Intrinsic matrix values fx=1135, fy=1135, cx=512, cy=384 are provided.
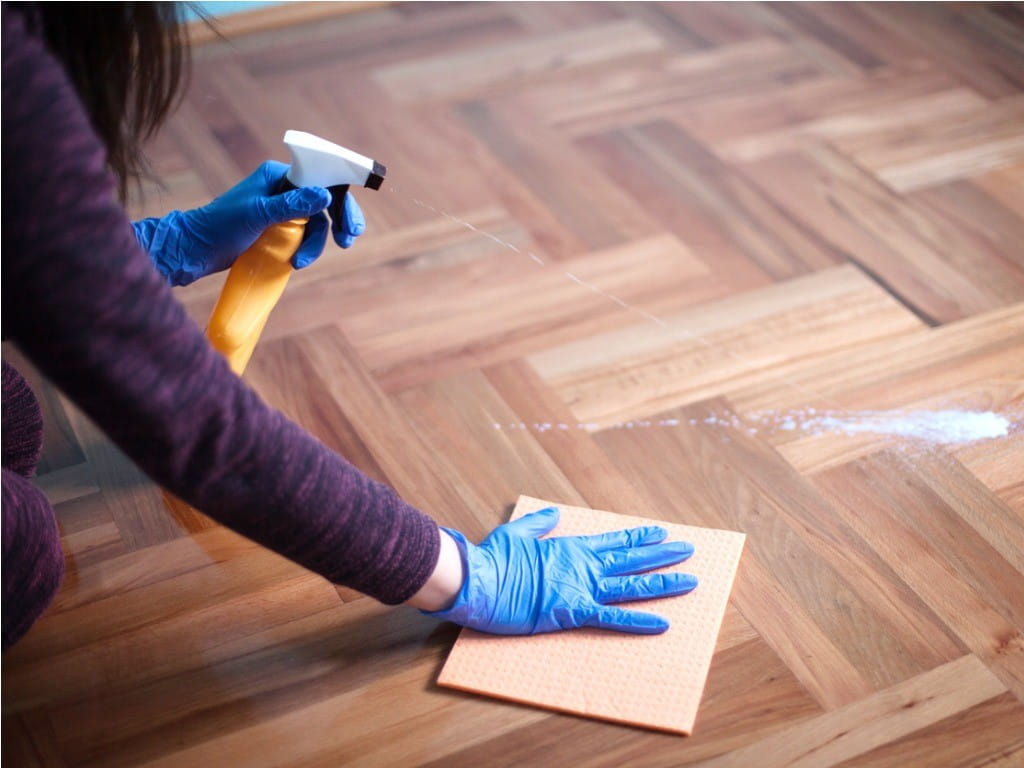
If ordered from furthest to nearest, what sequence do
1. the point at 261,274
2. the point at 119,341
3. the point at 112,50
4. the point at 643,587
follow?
the point at 261,274
the point at 643,587
the point at 112,50
the point at 119,341

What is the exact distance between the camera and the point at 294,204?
126 centimetres

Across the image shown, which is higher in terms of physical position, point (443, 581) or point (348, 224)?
point (348, 224)

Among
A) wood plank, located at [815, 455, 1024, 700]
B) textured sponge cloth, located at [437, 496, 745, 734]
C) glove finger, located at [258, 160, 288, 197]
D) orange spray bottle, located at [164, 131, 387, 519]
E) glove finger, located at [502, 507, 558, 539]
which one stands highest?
glove finger, located at [258, 160, 288, 197]

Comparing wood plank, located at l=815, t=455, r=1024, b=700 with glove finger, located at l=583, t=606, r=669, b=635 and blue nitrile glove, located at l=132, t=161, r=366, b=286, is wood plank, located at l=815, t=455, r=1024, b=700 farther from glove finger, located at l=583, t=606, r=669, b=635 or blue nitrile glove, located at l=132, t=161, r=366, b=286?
blue nitrile glove, located at l=132, t=161, r=366, b=286

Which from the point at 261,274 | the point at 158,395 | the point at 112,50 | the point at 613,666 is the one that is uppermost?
the point at 112,50

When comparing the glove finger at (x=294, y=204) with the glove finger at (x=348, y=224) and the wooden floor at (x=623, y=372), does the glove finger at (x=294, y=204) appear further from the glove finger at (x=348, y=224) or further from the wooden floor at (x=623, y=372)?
the wooden floor at (x=623, y=372)

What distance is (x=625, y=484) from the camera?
1.36 meters

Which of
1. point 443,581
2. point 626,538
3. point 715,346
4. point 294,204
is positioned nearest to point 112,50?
point 294,204

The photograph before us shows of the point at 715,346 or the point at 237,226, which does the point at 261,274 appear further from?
the point at 715,346

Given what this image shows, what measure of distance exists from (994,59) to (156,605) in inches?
72.9

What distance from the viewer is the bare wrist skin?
1.09m

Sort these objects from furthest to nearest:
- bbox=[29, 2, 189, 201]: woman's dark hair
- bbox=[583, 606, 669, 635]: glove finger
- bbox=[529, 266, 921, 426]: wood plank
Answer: bbox=[529, 266, 921, 426]: wood plank, bbox=[583, 606, 669, 635]: glove finger, bbox=[29, 2, 189, 201]: woman's dark hair

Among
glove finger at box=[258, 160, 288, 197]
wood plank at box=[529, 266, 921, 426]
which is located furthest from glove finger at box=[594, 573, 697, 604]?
glove finger at box=[258, 160, 288, 197]

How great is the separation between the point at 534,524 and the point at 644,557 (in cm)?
13
